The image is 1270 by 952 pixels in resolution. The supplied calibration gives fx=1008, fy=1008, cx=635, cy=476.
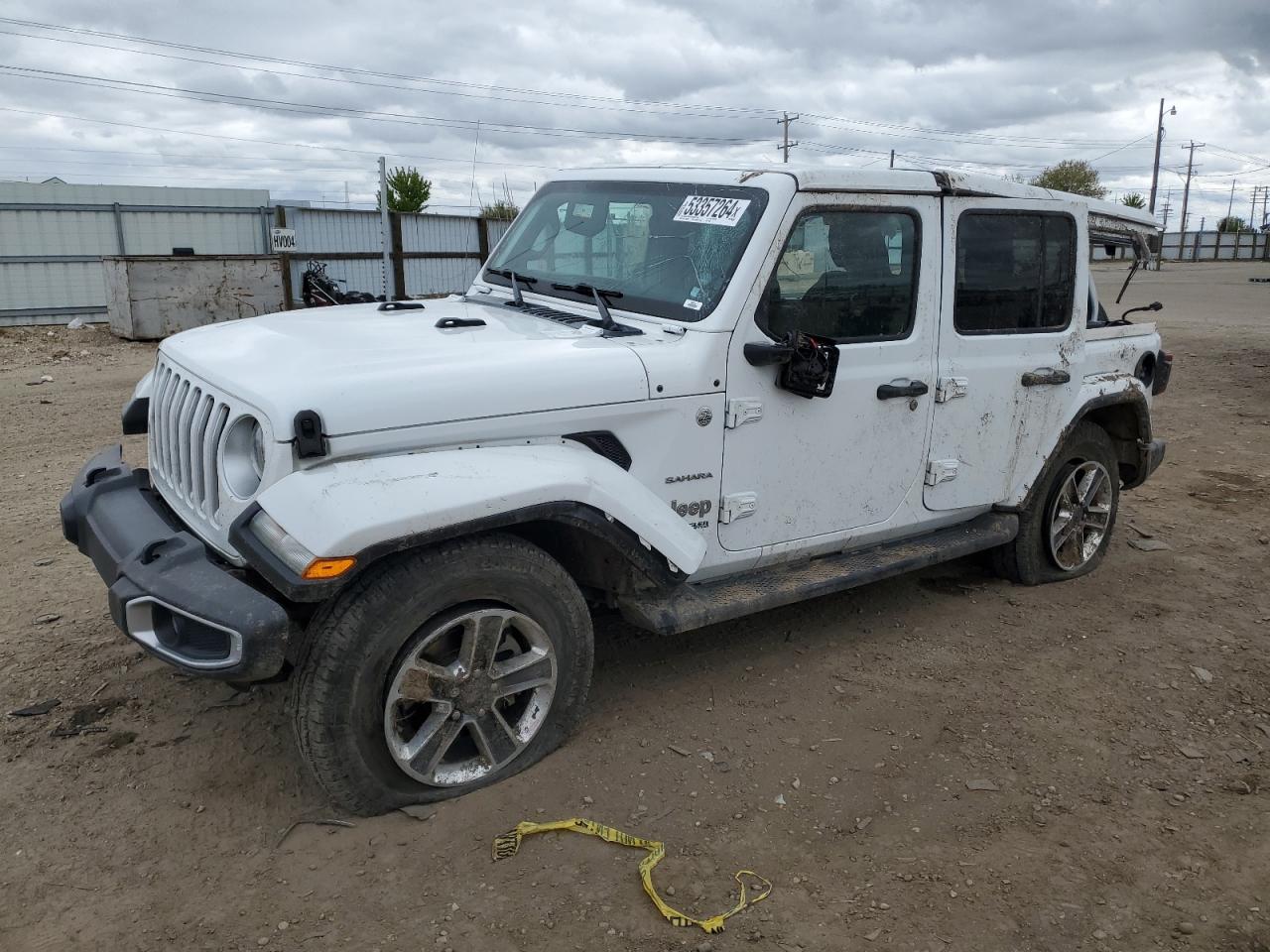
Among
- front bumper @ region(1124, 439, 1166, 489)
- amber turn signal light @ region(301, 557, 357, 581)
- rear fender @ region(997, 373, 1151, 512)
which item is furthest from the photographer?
front bumper @ region(1124, 439, 1166, 489)

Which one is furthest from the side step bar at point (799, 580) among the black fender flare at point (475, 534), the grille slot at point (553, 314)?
the grille slot at point (553, 314)

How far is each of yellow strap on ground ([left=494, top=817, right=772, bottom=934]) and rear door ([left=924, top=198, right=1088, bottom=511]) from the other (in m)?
2.11

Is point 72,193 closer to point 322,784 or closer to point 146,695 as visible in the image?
point 146,695

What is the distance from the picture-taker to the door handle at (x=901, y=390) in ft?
13.3

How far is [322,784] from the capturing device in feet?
9.94

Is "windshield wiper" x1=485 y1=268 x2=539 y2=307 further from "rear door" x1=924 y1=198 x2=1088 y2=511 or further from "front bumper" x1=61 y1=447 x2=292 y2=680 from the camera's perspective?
"rear door" x1=924 y1=198 x2=1088 y2=511

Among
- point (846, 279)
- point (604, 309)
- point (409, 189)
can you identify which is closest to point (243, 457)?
point (604, 309)

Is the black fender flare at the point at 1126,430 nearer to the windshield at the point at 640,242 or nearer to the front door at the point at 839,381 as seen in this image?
the front door at the point at 839,381

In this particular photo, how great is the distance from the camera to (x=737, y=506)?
3734 mm

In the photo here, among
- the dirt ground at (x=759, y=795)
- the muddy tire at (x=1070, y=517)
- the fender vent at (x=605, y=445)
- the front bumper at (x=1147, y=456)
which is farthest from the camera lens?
the front bumper at (x=1147, y=456)

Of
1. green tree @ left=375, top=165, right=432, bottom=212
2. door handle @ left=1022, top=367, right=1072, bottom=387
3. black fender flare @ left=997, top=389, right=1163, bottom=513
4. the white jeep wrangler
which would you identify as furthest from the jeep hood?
green tree @ left=375, top=165, right=432, bottom=212

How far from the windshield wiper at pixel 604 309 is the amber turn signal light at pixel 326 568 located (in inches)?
52.2

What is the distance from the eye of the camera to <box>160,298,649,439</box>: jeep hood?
2900 mm

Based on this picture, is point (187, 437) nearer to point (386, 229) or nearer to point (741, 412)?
point (741, 412)
